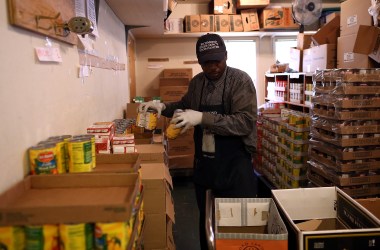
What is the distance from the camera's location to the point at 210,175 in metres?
2.06

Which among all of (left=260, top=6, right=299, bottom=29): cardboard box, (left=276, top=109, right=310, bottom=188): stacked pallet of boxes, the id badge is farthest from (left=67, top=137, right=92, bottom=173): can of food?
(left=260, top=6, right=299, bottom=29): cardboard box

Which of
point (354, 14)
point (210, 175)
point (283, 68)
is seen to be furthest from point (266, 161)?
point (210, 175)

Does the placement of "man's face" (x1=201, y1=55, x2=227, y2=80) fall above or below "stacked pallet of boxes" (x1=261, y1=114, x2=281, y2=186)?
above

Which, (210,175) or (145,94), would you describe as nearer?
(210,175)

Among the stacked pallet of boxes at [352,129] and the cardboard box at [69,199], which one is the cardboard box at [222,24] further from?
the cardboard box at [69,199]

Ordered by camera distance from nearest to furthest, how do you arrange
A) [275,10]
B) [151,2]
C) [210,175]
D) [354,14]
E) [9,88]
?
[9,88] < [210,175] < [151,2] < [354,14] < [275,10]

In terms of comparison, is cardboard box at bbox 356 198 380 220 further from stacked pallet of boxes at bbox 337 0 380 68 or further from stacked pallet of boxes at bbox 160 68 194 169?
stacked pallet of boxes at bbox 160 68 194 169

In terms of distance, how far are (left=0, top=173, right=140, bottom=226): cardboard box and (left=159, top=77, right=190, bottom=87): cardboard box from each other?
3.88 meters

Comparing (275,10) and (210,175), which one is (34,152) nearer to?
(210,175)

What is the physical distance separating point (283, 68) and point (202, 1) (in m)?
1.88

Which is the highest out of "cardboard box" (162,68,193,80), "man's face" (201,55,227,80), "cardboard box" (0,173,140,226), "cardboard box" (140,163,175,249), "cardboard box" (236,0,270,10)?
"cardboard box" (236,0,270,10)

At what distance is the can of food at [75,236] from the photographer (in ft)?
2.72

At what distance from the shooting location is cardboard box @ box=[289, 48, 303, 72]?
14.1 ft

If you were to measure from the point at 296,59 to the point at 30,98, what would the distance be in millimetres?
3898
